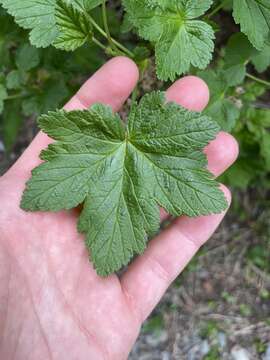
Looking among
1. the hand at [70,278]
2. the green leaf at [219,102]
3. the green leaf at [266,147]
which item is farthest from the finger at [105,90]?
the green leaf at [266,147]

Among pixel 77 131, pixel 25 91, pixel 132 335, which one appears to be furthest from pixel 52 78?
pixel 132 335

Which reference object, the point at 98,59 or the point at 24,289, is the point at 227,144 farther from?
the point at 24,289

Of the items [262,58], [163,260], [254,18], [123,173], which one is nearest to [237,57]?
[262,58]

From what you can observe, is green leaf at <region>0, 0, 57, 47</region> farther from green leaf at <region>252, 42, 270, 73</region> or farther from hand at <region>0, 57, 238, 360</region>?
green leaf at <region>252, 42, 270, 73</region>

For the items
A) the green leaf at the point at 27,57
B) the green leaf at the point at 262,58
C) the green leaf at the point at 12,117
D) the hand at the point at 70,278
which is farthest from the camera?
the green leaf at the point at 12,117

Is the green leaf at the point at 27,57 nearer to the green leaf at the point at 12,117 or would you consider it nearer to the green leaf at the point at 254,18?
the green leaf at the point at 12,117

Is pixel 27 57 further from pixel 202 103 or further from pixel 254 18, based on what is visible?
pixel 254 18
